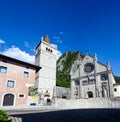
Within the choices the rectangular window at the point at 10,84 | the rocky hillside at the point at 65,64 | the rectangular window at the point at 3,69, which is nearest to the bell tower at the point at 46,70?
the rocky hillside at the point at 65,64

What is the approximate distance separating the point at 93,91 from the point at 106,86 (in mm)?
5406

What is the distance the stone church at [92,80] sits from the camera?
135 ft

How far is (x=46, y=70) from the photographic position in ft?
191

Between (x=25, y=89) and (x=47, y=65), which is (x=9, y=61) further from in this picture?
(x=47, y=65)

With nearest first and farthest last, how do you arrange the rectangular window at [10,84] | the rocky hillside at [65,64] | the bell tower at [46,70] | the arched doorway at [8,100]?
1. the arched doorway at [8,100]
2. the rectangular window at [10,84]
3. the bell tower at [46,70]
4. the rocky hillside at [65,64]

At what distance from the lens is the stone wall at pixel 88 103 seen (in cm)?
2534

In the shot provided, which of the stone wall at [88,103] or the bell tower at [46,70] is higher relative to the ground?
the bell tower at [46,70]

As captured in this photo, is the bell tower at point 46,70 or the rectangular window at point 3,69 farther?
the bell tower at point 46,70

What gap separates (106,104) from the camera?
26.3 meters

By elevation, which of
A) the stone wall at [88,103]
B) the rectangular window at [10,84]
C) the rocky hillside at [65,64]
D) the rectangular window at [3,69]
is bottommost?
the stone wall at [88,103]

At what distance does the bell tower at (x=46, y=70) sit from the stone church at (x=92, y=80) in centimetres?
1151

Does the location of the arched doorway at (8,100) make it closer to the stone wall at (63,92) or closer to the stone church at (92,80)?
the stone church at (92,80)

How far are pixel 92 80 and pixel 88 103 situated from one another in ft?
61.4

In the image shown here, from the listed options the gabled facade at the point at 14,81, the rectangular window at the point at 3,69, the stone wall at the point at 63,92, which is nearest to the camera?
the gabled facade at the point at 14,81
